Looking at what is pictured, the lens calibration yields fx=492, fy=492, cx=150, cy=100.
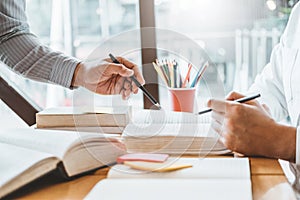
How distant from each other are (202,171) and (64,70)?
52 centimetres

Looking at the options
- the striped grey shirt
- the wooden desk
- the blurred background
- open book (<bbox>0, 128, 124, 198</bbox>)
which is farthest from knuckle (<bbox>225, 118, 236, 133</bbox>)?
the blurred background

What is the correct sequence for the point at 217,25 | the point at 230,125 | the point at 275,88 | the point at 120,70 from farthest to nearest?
1. the point at 217,25
2. the point at 275,88
3. the point at 120,70
4. the point at 230,125

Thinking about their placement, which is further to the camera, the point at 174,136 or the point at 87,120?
the point at 87,120

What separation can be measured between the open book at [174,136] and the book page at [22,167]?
0.18 metres

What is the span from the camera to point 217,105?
989 millimetres

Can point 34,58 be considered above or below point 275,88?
above

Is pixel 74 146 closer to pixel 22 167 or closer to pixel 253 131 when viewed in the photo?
pixel 22 167

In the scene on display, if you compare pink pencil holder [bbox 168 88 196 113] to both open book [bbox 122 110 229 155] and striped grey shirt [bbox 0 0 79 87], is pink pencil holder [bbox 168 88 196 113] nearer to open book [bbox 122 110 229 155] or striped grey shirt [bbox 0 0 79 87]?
open book [bbox 122 110 229 155]

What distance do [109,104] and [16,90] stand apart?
404mm

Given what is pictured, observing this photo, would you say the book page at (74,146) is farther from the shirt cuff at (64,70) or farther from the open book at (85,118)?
the shirt cuff at (64,70)

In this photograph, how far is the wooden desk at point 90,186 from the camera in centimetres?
76

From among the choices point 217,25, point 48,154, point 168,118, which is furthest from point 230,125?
point 217,25

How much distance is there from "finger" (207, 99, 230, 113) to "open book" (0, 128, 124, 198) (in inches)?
8.1

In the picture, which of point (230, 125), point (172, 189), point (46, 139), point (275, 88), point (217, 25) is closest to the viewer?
point (172, 189)
